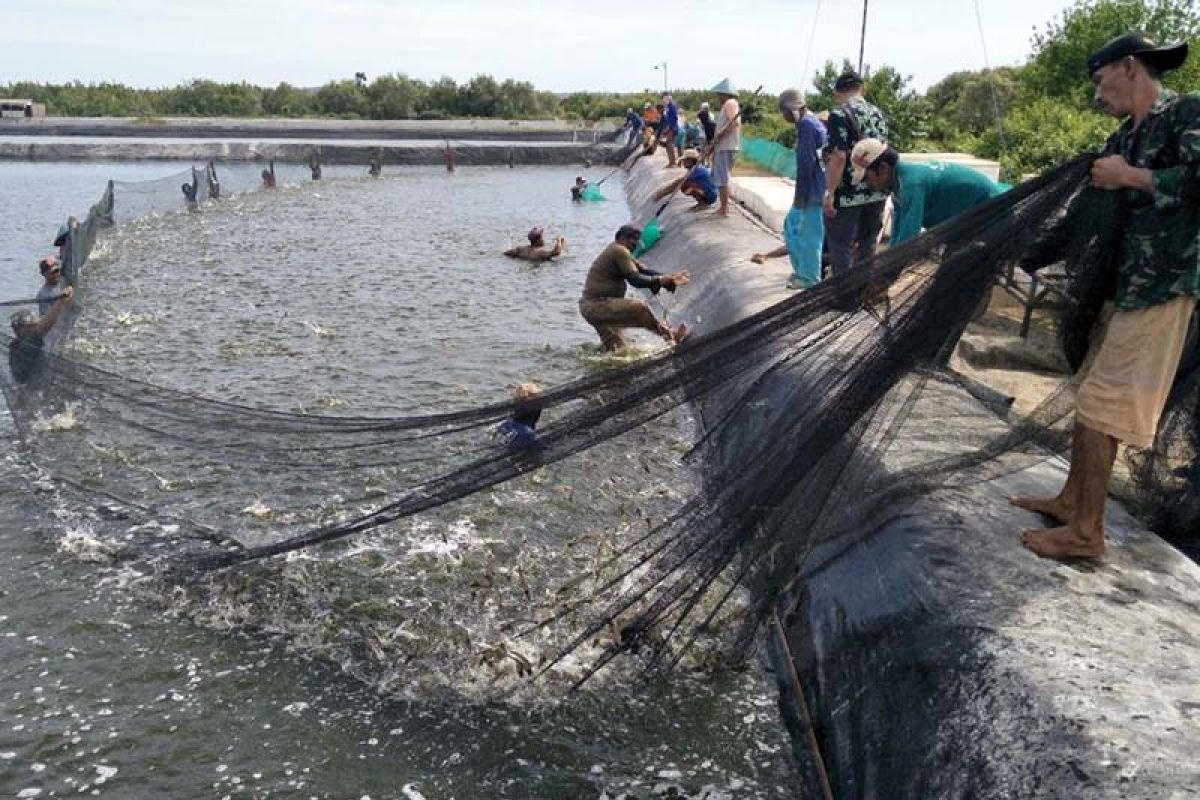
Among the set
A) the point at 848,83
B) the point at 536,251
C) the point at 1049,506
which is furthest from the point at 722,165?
the point at 1049,506

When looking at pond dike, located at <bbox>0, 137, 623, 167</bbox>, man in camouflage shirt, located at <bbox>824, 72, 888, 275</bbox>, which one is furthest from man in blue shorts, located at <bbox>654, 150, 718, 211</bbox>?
pond dike, located at <bbox>0, 137, 623, 167</bbox>

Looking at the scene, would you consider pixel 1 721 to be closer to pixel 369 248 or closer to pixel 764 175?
pixel 369 248

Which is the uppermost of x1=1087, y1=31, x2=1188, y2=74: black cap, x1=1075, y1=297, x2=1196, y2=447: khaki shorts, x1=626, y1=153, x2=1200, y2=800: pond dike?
x1=1087, y1=31, x2=1188, y2=74: black cap

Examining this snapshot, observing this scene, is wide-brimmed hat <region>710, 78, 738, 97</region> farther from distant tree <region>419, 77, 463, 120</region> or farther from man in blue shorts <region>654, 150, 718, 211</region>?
distant tree <region>419, 77, 463, 120</region>

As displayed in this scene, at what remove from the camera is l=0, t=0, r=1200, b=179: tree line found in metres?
19.6

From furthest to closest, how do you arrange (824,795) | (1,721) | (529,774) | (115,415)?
(115,415) < (1,721) < (529,774) < (824,795)

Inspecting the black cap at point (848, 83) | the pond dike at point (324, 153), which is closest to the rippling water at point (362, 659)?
the black cap at point (848, 83)

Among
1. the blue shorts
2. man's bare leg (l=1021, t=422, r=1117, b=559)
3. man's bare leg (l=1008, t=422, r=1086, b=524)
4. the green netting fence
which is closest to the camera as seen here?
man's bare leg (l=1021, t=422, r=1117, b=559)

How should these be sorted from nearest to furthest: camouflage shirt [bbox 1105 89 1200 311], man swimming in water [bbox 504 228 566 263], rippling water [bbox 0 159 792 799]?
1. camouflage shirt [bbox 1105 89 1200 311]
2. rippling water [bbox 0 159 792 799]
3. man swimming in water [bbox 504 228 566 263]

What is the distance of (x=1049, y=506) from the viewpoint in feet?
14.0

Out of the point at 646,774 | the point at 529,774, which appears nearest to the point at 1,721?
the point at 529,774

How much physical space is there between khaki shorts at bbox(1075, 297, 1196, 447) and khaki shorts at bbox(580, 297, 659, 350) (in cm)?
714

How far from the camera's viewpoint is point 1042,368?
21.6ft

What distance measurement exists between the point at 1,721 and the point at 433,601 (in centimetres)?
220
